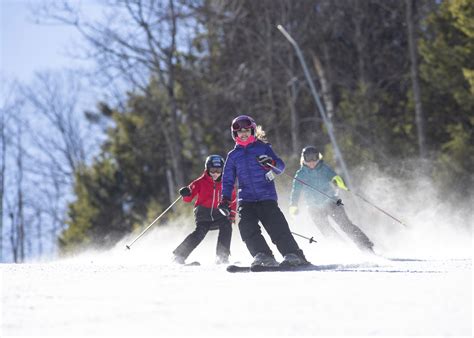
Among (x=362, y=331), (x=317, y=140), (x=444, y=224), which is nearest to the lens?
(x=362, y=331)

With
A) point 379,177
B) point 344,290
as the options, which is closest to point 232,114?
point 379,177

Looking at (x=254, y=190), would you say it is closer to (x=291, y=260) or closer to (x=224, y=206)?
(x=224, y=206)

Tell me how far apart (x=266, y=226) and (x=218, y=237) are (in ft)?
6.67

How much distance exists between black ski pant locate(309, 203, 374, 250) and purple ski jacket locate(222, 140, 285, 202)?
8.03ft

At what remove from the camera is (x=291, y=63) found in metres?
30.9

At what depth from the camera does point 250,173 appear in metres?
9.02

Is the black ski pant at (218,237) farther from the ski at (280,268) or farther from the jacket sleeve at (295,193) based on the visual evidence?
the ski at (280,268)

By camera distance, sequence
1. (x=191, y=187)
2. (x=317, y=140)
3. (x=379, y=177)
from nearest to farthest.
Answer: (x=191, y=187) → (x=379, y=177) → (x=317, y=140)

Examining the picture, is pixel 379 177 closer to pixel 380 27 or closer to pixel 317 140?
pixel 317 140

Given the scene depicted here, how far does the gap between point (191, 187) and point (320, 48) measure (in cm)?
2235

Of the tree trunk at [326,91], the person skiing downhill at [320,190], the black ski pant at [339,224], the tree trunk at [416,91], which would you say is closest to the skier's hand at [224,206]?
the person skiing downhill at [320,190]

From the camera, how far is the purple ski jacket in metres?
9.01

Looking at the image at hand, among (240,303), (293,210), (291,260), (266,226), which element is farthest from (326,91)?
(240,303)

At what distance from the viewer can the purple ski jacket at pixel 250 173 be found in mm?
9008
